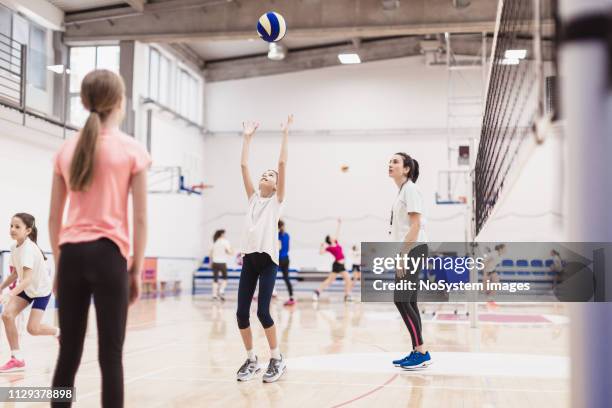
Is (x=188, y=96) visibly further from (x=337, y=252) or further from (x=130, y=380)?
(x=130, y=380)

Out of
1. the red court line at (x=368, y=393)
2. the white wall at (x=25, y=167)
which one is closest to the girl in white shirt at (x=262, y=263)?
the red court line at (x=368, y=393)

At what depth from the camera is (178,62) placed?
64.0ft

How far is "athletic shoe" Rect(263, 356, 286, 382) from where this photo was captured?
16.0ft

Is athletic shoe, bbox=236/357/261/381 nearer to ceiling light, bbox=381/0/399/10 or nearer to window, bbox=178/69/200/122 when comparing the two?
ceiling light, bbox=381/0/399/10

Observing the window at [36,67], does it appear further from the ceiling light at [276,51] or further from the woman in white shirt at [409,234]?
the woman in white shirt at [409,234]

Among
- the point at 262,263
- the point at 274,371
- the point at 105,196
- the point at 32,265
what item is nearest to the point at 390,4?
the point at 262,263

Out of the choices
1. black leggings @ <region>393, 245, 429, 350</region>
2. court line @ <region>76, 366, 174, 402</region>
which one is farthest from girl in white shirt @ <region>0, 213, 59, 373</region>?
black leggings @ <region>393, 245, 429, 350</region>

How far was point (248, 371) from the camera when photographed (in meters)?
5.00

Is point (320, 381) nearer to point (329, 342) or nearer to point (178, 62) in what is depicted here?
point (329, 342)

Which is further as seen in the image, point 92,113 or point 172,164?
point 172,164

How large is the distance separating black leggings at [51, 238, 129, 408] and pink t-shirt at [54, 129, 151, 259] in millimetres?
41

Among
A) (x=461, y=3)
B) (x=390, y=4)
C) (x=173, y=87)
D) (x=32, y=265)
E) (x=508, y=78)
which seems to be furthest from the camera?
(x=173, y=87)
